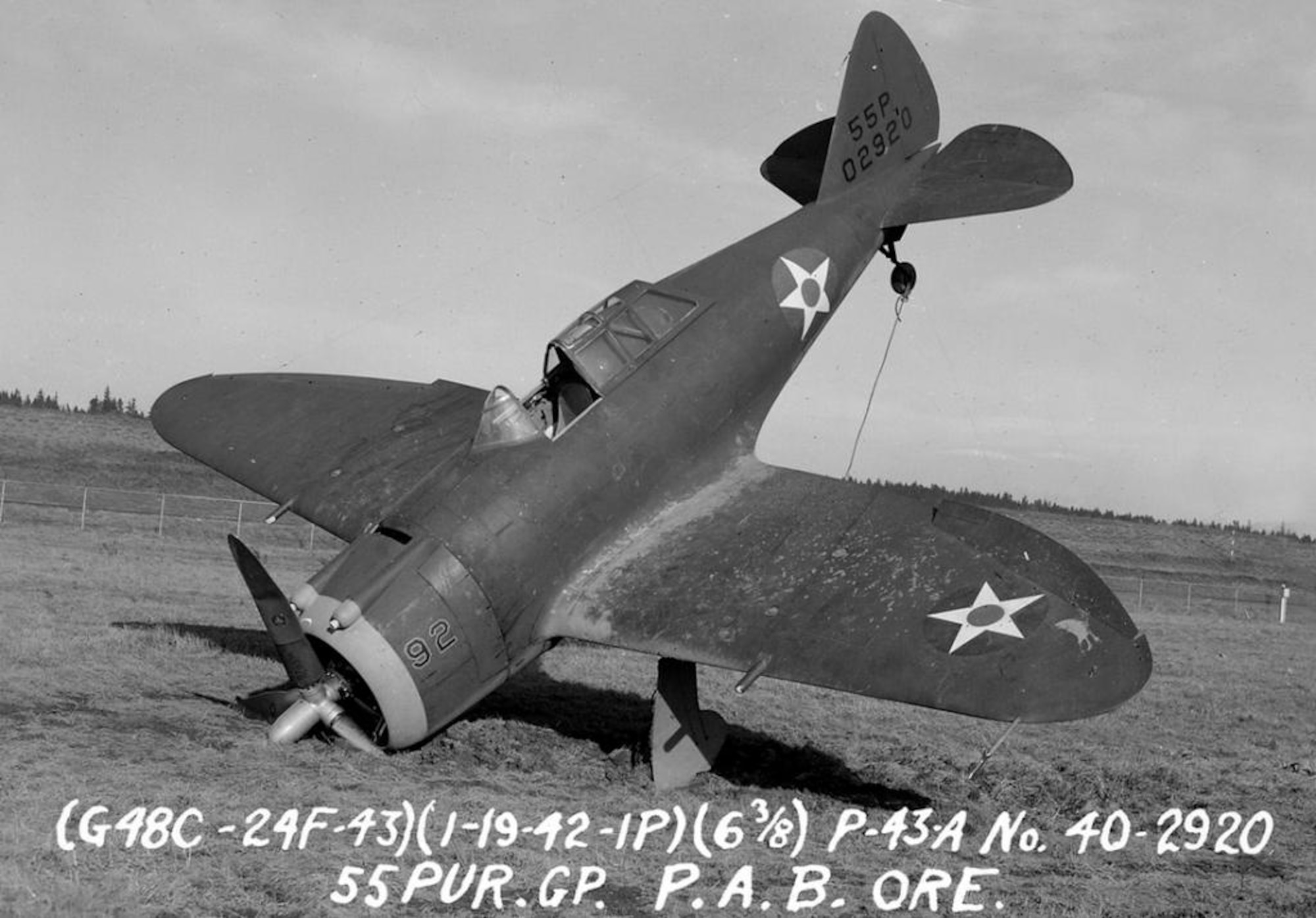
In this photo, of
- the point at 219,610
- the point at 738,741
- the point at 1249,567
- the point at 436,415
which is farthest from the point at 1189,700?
the point at 1249,567

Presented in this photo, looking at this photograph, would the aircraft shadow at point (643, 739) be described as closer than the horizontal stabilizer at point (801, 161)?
A: Yes

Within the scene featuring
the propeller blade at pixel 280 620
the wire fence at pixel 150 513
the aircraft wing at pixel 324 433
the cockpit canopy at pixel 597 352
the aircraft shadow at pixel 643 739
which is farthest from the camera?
the wire fence at pixel 150 513

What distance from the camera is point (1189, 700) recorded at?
1536cm

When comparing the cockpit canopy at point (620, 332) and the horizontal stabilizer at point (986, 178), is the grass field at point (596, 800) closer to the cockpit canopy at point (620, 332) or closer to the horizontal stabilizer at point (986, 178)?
the cockpit canopy at point (620, 332)

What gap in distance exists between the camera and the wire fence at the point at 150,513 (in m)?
30.8

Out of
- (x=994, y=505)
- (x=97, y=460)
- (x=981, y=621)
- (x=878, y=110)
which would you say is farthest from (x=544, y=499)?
(x=994, y=505)

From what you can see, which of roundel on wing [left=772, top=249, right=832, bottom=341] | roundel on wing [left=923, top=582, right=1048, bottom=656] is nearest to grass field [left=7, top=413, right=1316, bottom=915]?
roundel on wing [left=923, top=582, right=1048, bottom=656]

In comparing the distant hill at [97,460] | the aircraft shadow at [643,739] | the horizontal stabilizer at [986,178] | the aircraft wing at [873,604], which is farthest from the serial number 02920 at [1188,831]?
the distant hill at [97,460]

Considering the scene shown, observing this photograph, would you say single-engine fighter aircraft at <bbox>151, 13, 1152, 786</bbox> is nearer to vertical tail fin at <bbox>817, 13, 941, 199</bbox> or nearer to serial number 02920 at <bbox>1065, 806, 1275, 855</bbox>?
serial number 02920 at <bbox>1065, 806, 1275, 855</bbox>

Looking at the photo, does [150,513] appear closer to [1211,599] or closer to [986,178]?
[986,178]

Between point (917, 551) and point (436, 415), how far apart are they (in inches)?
214

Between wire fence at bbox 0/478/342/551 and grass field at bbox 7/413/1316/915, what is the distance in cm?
1742

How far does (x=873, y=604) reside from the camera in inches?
338

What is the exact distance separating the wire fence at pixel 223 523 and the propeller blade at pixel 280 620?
72.9ft
